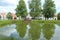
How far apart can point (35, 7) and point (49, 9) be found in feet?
21.0

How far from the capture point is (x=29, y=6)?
82.2m

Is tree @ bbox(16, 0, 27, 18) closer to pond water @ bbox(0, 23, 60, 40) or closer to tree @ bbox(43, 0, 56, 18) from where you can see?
tree @ bbox(43, 0, 56, 18)

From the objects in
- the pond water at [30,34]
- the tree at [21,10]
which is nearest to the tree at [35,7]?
the tree at [21,10]

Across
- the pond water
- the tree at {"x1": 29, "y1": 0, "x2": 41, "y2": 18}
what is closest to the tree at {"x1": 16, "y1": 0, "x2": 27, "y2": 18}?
the tree at {"x1": 29, "y1": 0, "x2": 41, "y2": 18}

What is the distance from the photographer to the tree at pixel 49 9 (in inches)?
3063

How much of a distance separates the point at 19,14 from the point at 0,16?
47.0 metres

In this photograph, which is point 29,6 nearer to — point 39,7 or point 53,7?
point 39,7

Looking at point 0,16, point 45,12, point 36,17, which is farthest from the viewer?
point 0,16

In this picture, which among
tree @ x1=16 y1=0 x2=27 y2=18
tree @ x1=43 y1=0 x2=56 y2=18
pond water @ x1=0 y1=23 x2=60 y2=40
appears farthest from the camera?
tree @ x1=16 y1=0 x2=27 y2=18

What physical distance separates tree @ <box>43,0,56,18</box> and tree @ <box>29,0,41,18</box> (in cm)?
288

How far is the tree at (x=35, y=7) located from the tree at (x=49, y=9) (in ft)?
9.45

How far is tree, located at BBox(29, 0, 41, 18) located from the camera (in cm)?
7975

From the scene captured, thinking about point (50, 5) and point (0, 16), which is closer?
point (50, 5)

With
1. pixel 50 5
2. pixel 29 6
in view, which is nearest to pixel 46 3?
pixel 50 5
